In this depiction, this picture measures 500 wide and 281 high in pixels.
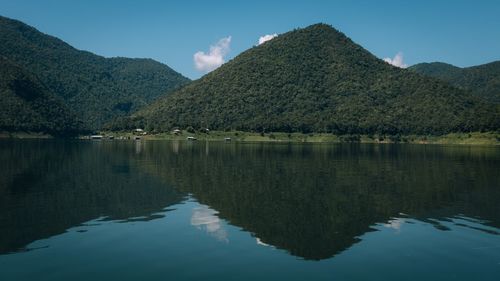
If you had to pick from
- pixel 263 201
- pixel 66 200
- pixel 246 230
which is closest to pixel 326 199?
pixel 263 201

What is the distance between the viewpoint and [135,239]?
102ft

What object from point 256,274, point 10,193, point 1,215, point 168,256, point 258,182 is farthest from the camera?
point 258,182

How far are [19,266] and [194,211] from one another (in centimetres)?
1969

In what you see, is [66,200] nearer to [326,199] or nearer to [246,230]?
[246,230]

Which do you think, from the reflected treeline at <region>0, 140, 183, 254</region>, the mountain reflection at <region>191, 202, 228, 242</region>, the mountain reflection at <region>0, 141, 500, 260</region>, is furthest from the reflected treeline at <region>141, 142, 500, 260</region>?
the reflected treeline at <region>0, 140, 183, 254</region>

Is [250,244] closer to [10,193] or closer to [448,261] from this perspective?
[448,261]

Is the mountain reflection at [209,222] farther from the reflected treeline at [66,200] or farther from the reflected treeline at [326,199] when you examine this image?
the reflected treeline at [66,200]

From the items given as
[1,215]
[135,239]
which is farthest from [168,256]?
[1,215]

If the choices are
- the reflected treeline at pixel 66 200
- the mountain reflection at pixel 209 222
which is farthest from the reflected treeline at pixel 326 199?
the reflected treeline at pixel 66 200

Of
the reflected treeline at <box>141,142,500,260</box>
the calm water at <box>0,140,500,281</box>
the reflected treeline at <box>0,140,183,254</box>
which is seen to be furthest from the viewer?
the reflected treeline at <box>0,140,183,254</box>

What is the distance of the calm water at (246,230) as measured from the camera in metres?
24.4

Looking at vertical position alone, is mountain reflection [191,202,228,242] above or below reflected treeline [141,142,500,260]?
below

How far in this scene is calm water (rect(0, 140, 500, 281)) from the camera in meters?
24.4

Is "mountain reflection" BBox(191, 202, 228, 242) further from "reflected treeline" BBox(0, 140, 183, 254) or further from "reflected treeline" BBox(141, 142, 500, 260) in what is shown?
"reflected treeline" BBox(0, 140, 183, 254)
